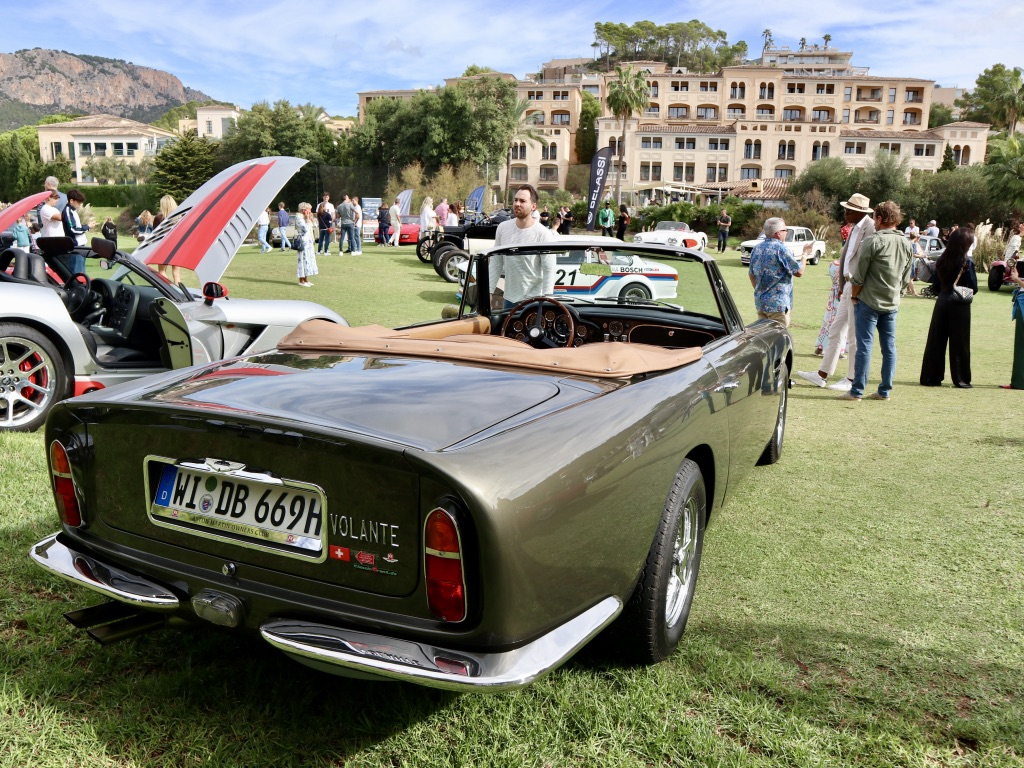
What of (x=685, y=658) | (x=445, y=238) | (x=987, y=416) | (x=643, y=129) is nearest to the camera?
(x=685, y=658)

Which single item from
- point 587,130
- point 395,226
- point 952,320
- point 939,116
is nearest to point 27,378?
point 952,320

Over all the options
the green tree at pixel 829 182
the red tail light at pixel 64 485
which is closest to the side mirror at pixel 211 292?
the red tail light at pixel 64 485

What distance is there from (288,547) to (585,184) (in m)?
91.5

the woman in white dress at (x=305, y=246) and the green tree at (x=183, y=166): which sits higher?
the green tree at (x=183, y=166)

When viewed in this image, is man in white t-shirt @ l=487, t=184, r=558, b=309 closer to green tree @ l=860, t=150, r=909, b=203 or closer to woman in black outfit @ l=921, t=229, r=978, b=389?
woman in black outfit @ l=921, t=229, r=978, b=389

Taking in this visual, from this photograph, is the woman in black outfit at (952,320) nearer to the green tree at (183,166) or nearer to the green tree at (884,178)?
the green tree at (884,178)

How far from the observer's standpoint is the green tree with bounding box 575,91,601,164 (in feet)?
323

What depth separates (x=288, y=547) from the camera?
80.6 inches

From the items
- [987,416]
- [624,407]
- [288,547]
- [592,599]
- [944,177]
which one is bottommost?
[987,416]

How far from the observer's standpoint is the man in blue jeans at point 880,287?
7.03 meters

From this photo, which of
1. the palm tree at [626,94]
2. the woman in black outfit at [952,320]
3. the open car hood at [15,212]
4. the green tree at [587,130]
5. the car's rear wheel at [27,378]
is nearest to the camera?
the car's rear wheel at [27,378]

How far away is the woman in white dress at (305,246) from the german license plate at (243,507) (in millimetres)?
14009

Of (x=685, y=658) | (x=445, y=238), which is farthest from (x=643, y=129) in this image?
(x=685, y=658)

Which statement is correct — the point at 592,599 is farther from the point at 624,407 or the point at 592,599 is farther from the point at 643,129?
the point at 643,129
